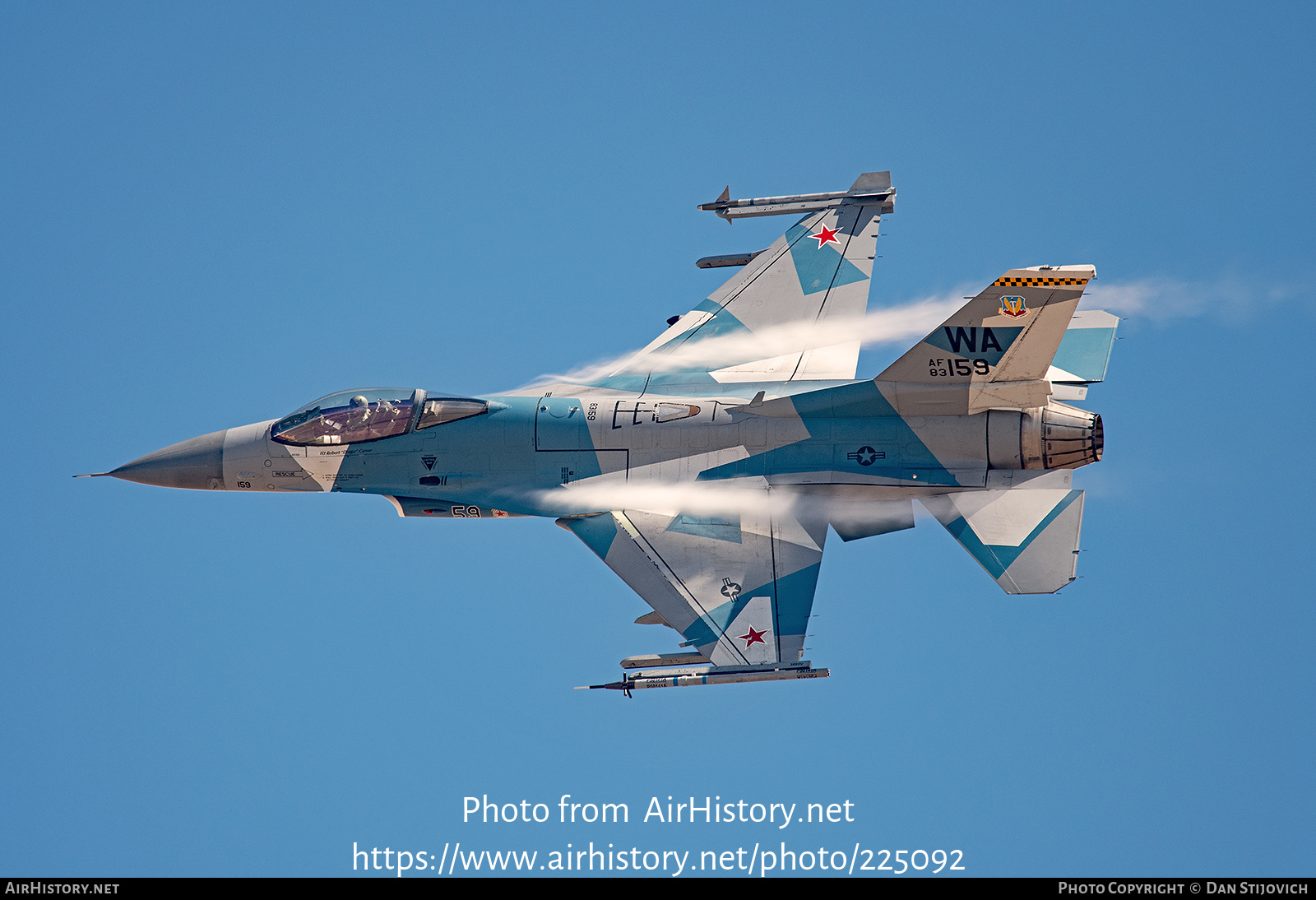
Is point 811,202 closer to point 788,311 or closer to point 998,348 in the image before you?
point 788,311

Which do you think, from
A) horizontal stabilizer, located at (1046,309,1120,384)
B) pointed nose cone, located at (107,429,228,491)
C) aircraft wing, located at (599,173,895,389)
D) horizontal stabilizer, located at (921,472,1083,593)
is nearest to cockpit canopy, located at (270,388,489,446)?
pointed nose cone, located at (107,429,228,491)

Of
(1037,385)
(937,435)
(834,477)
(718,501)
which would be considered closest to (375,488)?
(718,501)

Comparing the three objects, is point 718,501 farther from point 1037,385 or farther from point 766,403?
point 1037,385

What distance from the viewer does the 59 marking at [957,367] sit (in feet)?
68.2

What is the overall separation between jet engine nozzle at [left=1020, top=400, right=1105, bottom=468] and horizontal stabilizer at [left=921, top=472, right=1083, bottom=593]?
0.40 metres

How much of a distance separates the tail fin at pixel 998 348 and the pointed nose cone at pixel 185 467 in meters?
10.3

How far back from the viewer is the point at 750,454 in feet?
71.8

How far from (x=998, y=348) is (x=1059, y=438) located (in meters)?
1.50

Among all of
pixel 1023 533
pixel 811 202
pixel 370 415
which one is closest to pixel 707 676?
pixel 1023 533

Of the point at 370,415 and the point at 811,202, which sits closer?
the point at 370,415

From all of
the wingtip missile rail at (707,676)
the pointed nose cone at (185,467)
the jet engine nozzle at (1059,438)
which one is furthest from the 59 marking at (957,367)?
the pointed nose cone at (185,467)

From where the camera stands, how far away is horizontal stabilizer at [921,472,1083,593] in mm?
20766

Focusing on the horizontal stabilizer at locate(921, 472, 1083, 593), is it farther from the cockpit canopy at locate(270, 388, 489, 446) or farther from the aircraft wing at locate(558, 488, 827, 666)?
the cockpit canopy at locate(270, 388, 489, 446)

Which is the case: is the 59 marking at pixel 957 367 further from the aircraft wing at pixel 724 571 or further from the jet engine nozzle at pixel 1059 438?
the aircraft wing at pixel 724 571
